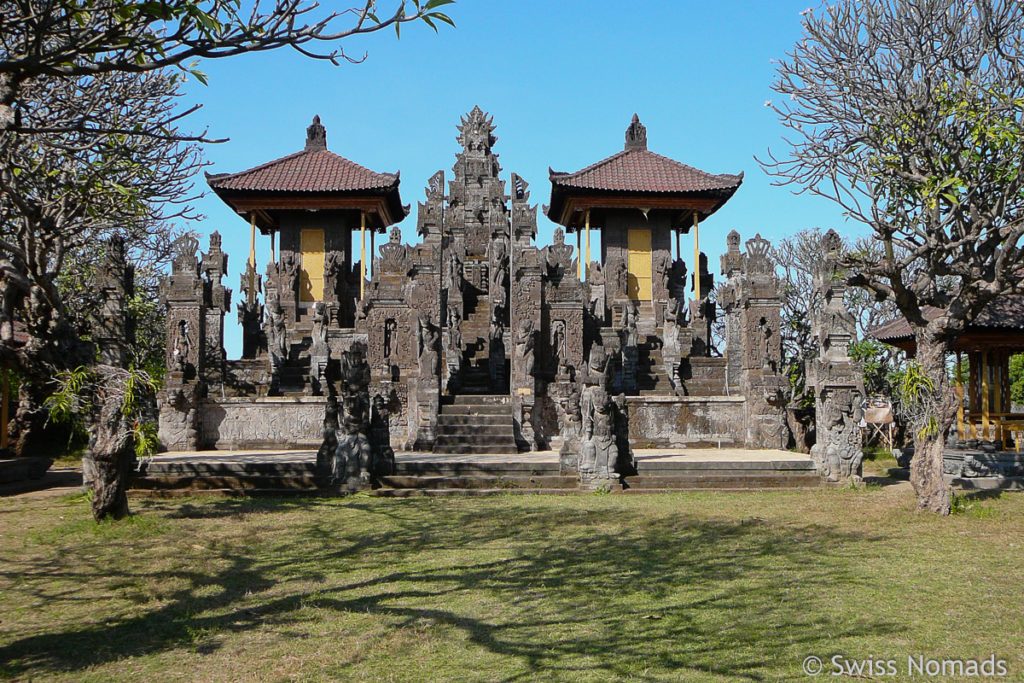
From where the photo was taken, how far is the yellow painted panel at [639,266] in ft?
90.3

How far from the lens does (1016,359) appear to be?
47906mm

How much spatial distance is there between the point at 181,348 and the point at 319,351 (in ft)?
11.1

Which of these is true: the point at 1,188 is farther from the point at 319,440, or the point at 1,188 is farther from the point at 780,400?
the point at 780,400

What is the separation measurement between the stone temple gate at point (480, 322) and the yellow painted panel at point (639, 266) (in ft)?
0.22

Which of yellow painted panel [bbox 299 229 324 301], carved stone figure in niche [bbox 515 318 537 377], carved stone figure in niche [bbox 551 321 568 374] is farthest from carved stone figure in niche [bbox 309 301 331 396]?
yellow painted panel [bbox 299 229 324 301]

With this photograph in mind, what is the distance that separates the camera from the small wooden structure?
18.2 m

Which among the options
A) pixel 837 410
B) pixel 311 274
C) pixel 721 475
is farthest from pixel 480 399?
pixel 311 274

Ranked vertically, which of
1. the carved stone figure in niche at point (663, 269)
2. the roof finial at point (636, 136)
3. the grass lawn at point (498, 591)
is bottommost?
the grass lawn at point (498, 591)

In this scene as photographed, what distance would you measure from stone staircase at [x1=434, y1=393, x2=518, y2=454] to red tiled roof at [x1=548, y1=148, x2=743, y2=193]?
10.8 m

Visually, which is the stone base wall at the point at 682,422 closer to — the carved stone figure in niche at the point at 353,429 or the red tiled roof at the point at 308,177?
the carved stone figure in niche at the point at 353,429

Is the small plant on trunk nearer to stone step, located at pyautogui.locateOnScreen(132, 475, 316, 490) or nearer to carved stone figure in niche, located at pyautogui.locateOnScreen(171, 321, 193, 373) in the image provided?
stone step, located at pyautogui.locateOnScreen(132, 475, 316, 490)

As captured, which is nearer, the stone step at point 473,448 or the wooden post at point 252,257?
the stone step at point 473,448

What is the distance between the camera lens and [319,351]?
69.0 feet

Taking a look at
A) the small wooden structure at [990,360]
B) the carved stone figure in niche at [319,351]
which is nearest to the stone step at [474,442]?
the carved stone figure in niche at [319,351]
